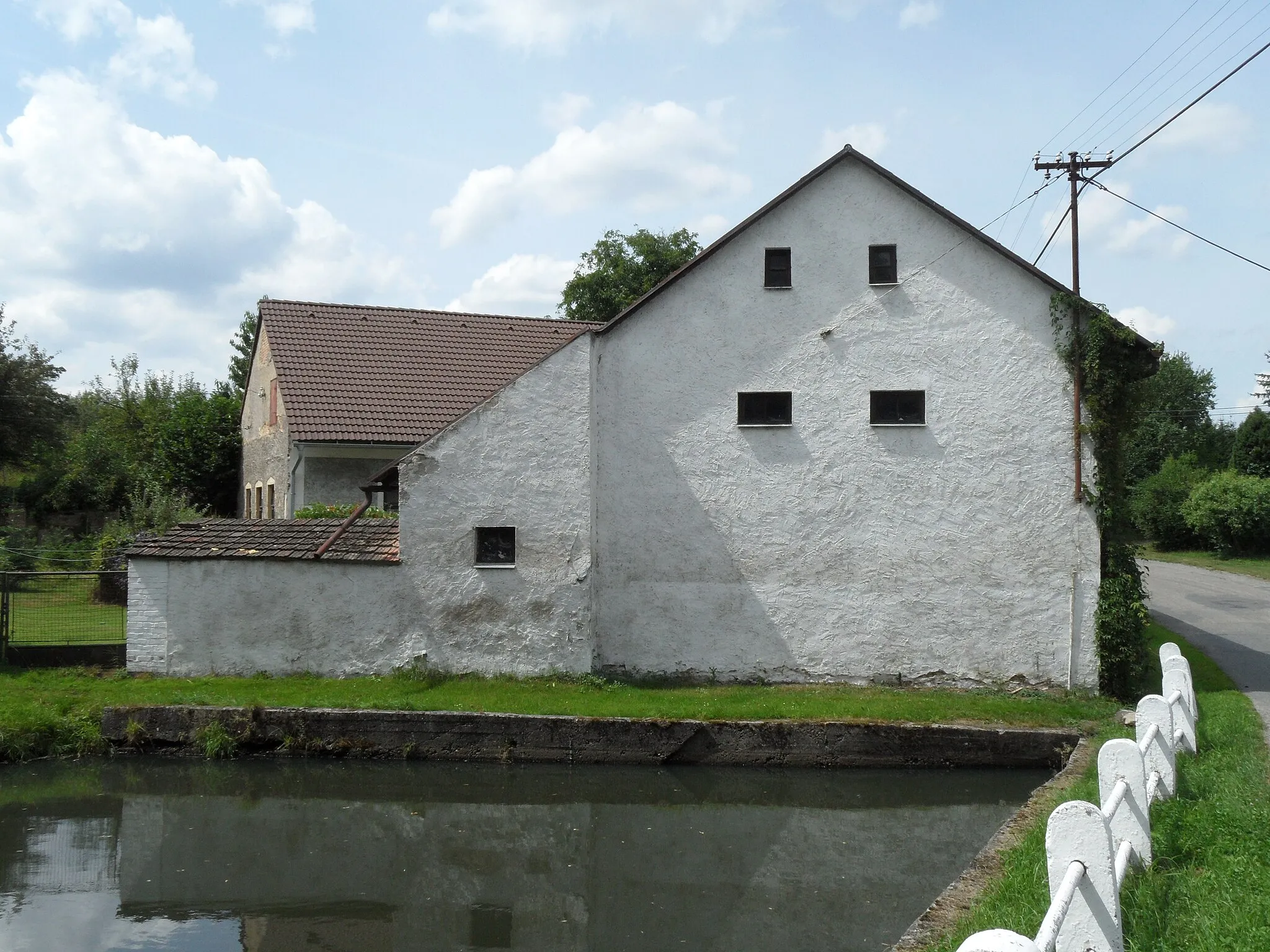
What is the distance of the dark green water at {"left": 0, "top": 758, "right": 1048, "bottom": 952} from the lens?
894 centimetres

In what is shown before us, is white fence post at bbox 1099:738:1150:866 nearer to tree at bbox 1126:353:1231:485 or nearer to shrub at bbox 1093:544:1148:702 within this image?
shrub at bbox 1093:544:1148:702

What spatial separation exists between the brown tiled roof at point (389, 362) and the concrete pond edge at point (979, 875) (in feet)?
46.1

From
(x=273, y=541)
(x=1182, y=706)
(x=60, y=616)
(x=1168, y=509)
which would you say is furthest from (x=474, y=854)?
(x=1168, y=509)

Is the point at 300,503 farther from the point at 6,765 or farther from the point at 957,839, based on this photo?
the point at 957,839

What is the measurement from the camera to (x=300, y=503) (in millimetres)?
22516

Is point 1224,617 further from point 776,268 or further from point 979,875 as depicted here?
point 979,875

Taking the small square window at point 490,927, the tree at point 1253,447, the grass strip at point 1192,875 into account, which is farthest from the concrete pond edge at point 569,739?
the tree at point 1253,447

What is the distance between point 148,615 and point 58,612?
11.8 ft

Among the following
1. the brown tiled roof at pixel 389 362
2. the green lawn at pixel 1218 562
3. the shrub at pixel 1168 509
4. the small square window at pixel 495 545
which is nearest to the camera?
the small square window at pixel 495 545

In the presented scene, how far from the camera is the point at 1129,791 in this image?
21.6ft

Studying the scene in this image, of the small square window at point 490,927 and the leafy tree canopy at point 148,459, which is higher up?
the leafy tree canopy at point 148,459

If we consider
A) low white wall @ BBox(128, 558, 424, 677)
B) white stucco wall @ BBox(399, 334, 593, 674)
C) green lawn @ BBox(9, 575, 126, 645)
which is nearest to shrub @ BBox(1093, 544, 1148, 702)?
white stucco wall @ BBox(399, 334, 593, 674)

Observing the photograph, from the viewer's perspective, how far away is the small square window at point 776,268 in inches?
647

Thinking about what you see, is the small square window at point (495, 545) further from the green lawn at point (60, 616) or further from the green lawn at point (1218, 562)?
the green lawn at point (1218, 562)
